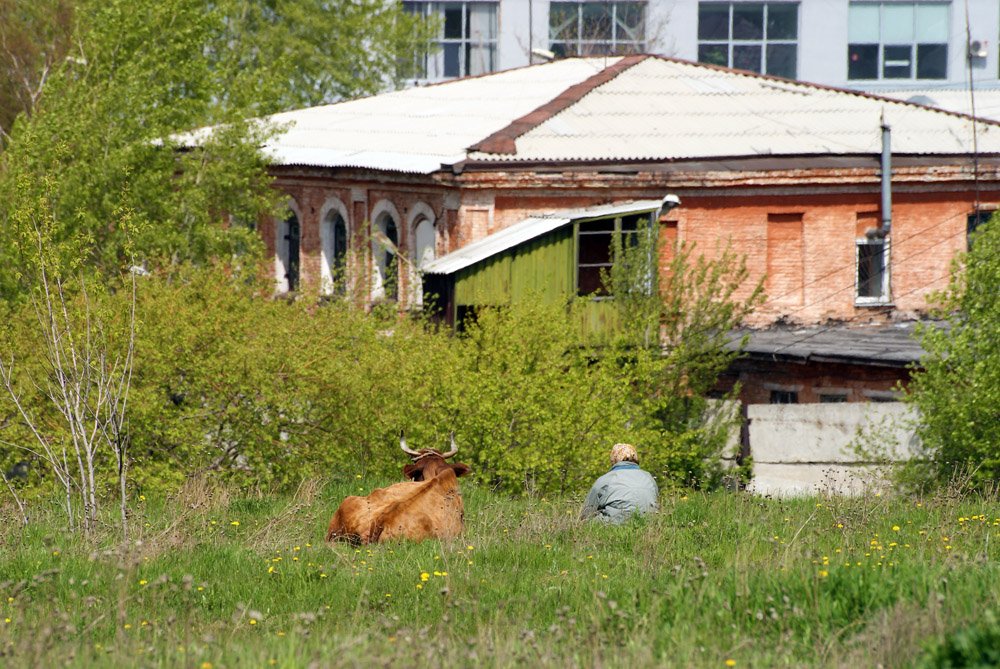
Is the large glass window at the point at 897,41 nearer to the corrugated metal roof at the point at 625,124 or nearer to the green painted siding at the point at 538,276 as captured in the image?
the corrugated metal roof at the point at 625,124

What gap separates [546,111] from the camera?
25.2 metres

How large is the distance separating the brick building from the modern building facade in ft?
79.8

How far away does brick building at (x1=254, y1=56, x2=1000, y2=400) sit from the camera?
22266mm

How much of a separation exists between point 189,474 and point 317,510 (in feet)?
11.3

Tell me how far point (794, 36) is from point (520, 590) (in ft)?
156

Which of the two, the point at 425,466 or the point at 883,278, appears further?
the point at 883,278

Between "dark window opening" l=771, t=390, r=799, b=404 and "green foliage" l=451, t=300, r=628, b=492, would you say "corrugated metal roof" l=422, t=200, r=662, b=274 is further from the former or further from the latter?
"dark window opening" l=771, t=390, r=799, b=404

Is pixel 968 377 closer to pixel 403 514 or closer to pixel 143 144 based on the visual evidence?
pixel 403 514

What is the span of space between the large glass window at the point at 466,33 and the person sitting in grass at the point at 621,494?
44.6 meters

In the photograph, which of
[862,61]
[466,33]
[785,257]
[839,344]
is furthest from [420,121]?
[862,61]

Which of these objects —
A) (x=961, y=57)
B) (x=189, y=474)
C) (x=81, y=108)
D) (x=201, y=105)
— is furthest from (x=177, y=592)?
(x=961, y=57)

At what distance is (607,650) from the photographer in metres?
5.67

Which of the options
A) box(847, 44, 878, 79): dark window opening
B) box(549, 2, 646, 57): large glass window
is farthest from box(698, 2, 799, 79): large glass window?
box(549, 2, 646, 57): large glass window

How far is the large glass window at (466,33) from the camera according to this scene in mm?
52688
